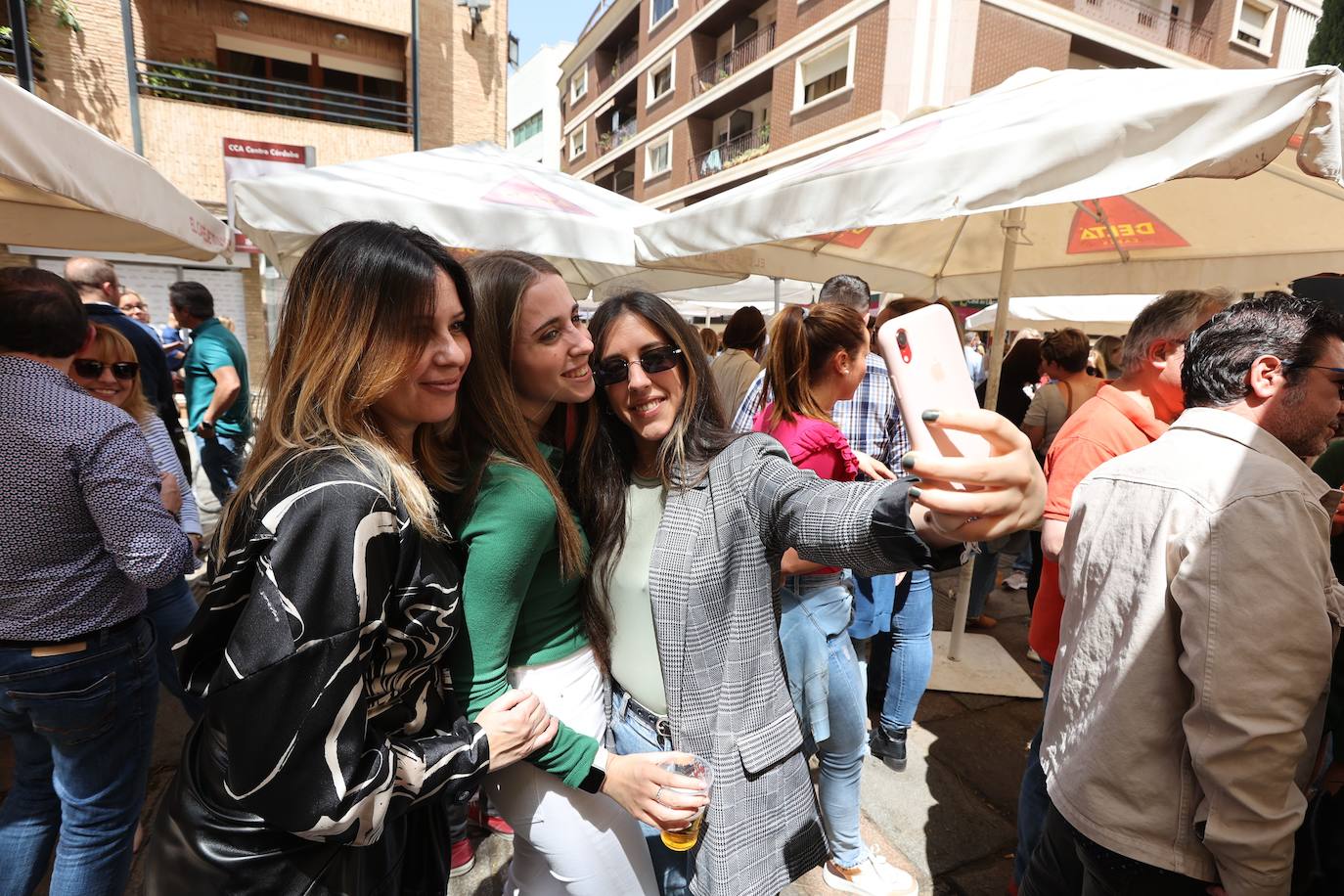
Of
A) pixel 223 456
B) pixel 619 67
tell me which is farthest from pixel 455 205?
pixel 619 67

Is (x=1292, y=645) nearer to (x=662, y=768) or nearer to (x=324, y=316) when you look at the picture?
(x=662, y=768)

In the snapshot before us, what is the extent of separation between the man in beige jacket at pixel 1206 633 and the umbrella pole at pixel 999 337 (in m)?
1.98

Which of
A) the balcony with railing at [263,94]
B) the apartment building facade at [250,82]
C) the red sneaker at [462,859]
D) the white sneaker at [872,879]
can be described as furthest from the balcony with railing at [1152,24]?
the red sneaker at [462,859]

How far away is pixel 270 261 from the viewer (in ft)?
14.3

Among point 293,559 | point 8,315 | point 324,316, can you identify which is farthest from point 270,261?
point 293,559

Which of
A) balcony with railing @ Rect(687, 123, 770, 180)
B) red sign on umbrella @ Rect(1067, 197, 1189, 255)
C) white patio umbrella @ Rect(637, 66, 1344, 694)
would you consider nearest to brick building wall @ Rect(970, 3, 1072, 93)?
balcony with railing @ Rect(687, 123, 770, 180)

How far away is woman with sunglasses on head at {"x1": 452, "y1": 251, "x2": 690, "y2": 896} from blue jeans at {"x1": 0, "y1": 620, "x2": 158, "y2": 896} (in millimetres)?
1287

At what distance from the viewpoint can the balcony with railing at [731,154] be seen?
22656 mm

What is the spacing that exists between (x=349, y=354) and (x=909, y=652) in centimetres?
273

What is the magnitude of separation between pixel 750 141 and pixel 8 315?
24980mm

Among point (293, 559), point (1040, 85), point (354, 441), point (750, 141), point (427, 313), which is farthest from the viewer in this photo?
point (750, 141)

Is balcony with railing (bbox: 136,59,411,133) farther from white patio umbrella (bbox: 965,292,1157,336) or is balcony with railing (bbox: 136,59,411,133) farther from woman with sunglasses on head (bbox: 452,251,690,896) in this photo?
woman with sunglasses on head (bbox: 452,251,690,896)

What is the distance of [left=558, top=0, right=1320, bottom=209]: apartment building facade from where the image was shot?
1628 centimetres

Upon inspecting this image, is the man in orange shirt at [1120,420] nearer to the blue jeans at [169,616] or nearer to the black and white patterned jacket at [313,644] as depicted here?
the black and white patterned jacket at [313,644]
